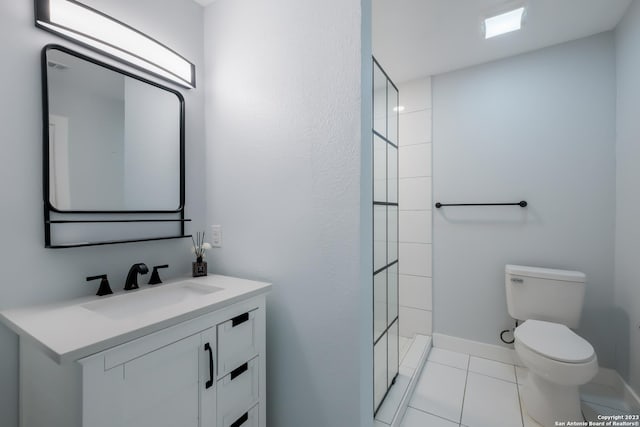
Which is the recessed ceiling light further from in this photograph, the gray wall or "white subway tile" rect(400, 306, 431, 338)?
"white subway tile" rect(400, 306, 431, 338)

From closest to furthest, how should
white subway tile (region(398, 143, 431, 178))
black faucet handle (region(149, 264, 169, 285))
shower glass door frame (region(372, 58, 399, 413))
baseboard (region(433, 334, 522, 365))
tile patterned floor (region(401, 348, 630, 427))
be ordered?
1. black faucet handle (region(149, 264, 169, 285))
2. shower glass door frame (region(372, 58, 399, 413))
3. tile patterned floor (region(401, 348, 630, 427))
4. baseboard (region(433, 334, 522, 365))
5. white subway tile (region(398, 143, 431, 178))

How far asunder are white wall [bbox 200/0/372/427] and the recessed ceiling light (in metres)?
1.17

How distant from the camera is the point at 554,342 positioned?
153 centimetres

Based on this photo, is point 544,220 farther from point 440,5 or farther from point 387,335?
point 440,5

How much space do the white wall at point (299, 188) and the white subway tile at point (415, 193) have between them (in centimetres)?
141

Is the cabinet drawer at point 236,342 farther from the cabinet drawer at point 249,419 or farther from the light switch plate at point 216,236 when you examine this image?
the light switch plate at point 216,236

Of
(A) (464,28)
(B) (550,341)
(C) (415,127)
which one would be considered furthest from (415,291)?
(A) (464,28)

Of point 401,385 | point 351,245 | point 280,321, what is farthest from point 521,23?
point 401,385

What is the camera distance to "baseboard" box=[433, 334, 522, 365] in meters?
2.11

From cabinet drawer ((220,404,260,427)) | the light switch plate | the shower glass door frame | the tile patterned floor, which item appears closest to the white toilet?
the tile patterned floor

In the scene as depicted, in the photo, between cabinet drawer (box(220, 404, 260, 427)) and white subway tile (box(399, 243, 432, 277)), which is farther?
white subway tile (box(399, 243, 432, 277))

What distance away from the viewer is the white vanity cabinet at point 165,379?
707 millimetres

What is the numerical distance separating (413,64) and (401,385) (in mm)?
2395

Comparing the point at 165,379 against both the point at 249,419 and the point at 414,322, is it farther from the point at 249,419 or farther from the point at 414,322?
the point at 414,322
